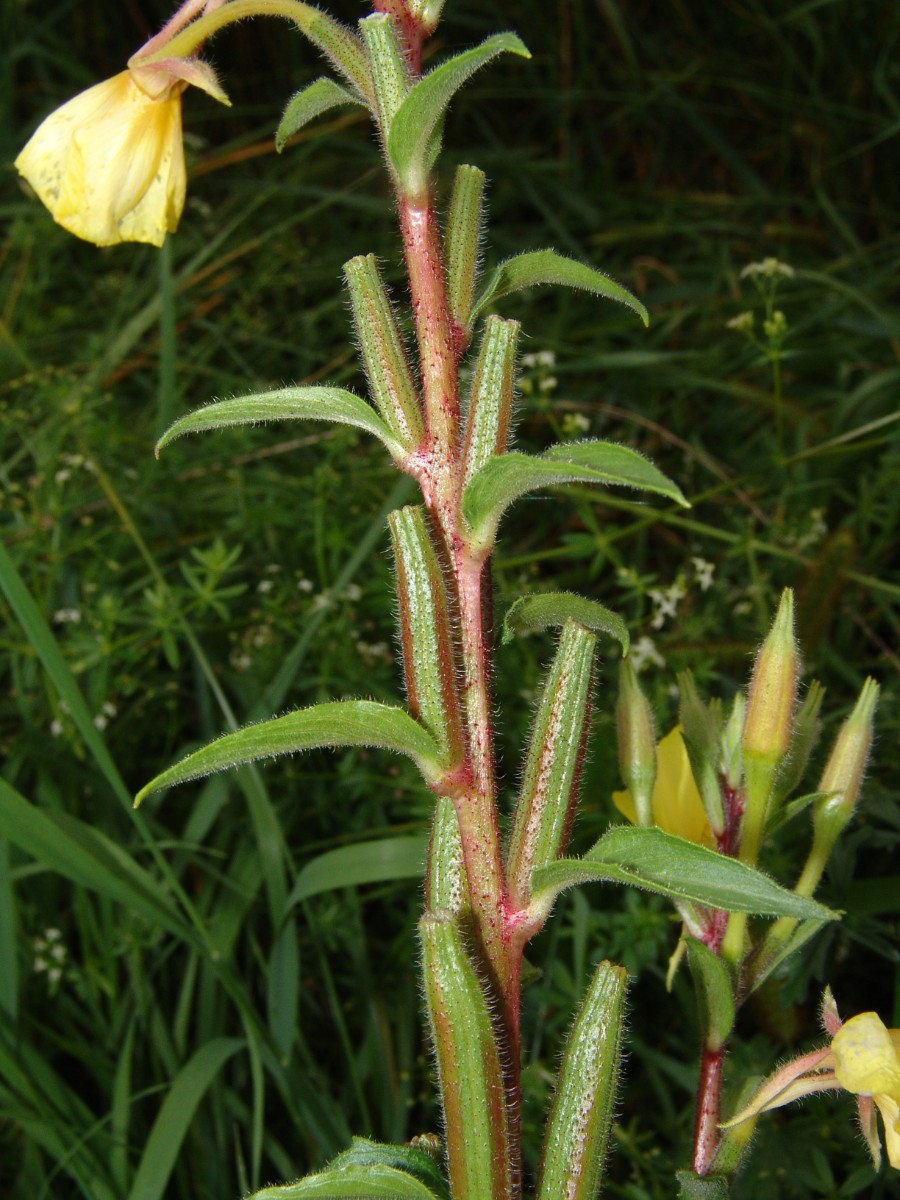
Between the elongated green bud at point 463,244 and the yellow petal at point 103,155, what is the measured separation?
18 centimetres

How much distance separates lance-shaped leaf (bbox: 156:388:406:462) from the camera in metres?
0.71

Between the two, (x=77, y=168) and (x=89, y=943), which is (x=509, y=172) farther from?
(x=77, y=168)

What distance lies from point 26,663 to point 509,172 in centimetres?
177

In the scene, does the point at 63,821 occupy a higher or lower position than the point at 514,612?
lower

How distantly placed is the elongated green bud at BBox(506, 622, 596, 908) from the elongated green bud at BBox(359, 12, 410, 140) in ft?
1.03

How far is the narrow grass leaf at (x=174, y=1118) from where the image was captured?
1045 millimetres

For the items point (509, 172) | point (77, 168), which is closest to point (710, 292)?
point (509, 172)

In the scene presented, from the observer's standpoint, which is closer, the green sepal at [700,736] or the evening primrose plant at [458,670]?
the evening primrose plant at [458,670]

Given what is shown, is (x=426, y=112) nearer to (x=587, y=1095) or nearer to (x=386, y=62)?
(x=386, y=62)

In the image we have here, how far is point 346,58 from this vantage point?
738mm

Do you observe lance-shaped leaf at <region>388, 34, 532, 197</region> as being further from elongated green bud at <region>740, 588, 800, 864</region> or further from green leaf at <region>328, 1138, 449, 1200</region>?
green leaf at <region>328, 1138, 449, 1200</region>

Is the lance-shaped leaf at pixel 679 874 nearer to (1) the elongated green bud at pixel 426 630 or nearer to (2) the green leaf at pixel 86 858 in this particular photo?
(1) the elongated green bud at pixel 426 630

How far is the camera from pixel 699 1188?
75 centimetres

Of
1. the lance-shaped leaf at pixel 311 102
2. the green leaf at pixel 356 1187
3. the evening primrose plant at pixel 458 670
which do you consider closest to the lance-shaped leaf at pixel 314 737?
the evening primrose plant at pixel 458 670
